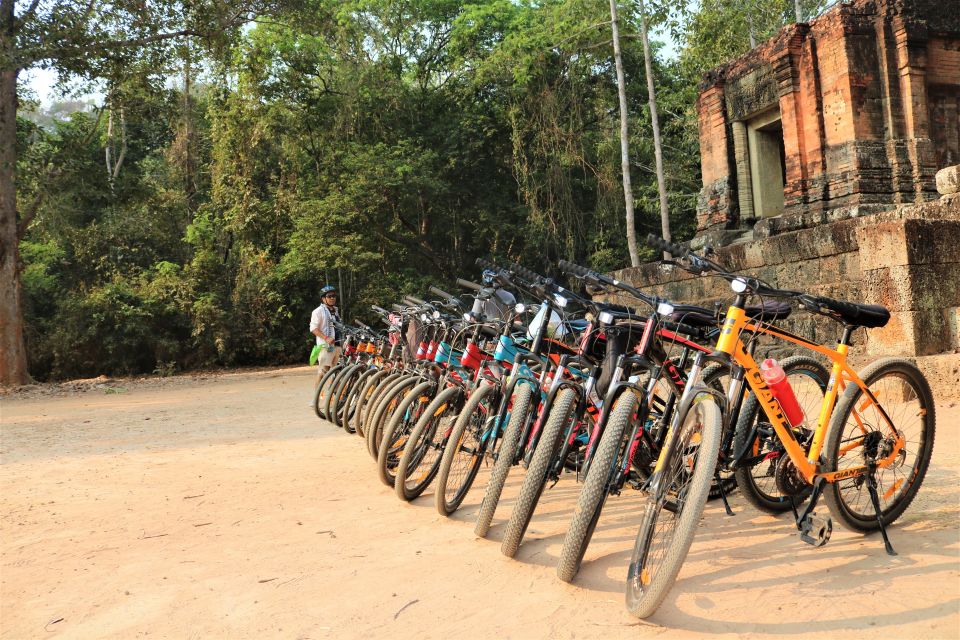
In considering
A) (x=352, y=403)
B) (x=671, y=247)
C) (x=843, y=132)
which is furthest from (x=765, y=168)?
(x=671, y=247)

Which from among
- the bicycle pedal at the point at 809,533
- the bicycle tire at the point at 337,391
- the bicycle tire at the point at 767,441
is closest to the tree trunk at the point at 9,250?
the bicycle tire at the point at 337,391

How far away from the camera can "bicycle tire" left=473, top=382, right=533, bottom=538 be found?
11.3 ft

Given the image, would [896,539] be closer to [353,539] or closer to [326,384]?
[353,539]

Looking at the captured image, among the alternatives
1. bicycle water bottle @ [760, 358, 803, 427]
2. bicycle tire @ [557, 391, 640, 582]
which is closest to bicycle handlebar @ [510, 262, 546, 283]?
bicycle tire @ [557, 391, 640, 582]

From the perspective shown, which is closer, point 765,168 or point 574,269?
point 574,269

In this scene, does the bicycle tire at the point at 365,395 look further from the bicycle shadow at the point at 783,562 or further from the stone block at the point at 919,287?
the stone block at the point at 919,287

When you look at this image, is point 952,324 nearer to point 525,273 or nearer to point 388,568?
point 525,273

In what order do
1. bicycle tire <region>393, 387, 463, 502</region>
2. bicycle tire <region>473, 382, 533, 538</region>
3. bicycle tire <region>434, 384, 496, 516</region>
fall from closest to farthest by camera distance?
1. bicycle tire <region>473, 382, 533, 538</region>
2. bicycle tire <region>434, 384, 496, 516</region>
3. bicycle tire <region>393, 387, 463, 502</region>

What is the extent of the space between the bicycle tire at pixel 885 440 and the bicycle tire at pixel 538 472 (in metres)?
1.00

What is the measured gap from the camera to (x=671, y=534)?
266 centimetres

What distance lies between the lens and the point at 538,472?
3076 mm

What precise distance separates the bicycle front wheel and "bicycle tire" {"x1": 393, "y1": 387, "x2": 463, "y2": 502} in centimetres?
165

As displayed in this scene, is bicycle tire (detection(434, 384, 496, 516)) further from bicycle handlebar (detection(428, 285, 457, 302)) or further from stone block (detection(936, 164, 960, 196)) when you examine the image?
stone block (detection(936, 164, 960, 196))

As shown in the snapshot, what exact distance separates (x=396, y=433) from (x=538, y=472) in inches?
71.1
